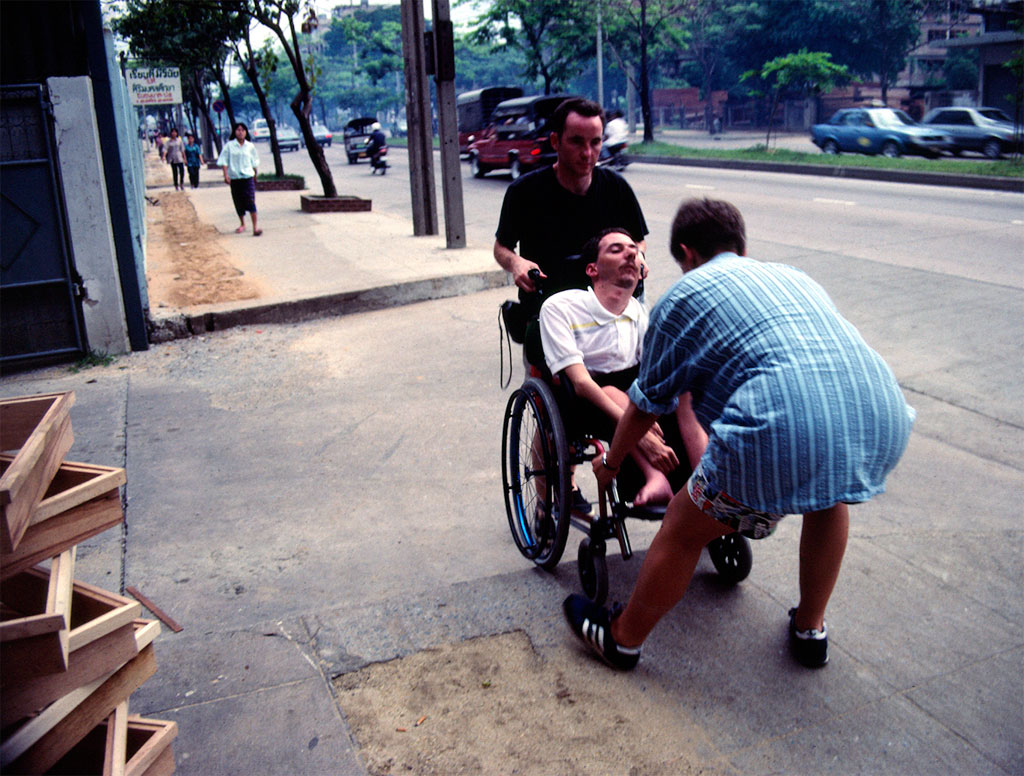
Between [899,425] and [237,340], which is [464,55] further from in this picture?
[899,425]

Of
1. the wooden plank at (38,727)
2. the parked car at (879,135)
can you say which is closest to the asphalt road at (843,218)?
the parked car at (879,135)

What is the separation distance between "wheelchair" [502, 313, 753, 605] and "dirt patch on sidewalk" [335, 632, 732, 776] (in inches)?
15.7

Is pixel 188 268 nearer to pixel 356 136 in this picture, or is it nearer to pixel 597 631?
pixel 597 631

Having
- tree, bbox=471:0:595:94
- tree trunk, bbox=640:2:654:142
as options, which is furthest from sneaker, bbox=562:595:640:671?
tree, bbox=471:0:595:94

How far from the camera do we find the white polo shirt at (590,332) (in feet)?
11.2

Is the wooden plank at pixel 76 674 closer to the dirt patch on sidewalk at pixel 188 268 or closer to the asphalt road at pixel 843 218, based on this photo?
the dirt patch on sidewalk at pixel 188 268

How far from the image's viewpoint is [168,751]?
2.29m

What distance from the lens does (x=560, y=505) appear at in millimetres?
3201

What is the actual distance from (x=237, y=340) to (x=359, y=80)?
101526 mm

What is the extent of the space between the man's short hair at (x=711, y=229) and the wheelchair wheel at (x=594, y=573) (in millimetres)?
1117

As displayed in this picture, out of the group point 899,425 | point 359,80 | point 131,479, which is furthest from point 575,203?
point 359,80

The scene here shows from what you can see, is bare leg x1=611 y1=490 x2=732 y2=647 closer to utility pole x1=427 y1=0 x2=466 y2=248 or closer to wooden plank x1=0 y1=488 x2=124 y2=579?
wooden plank x1=0 y1=488 x2=124 y2=579

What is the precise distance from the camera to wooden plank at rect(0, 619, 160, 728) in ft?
6.06

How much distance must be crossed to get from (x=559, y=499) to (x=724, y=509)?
78cm
